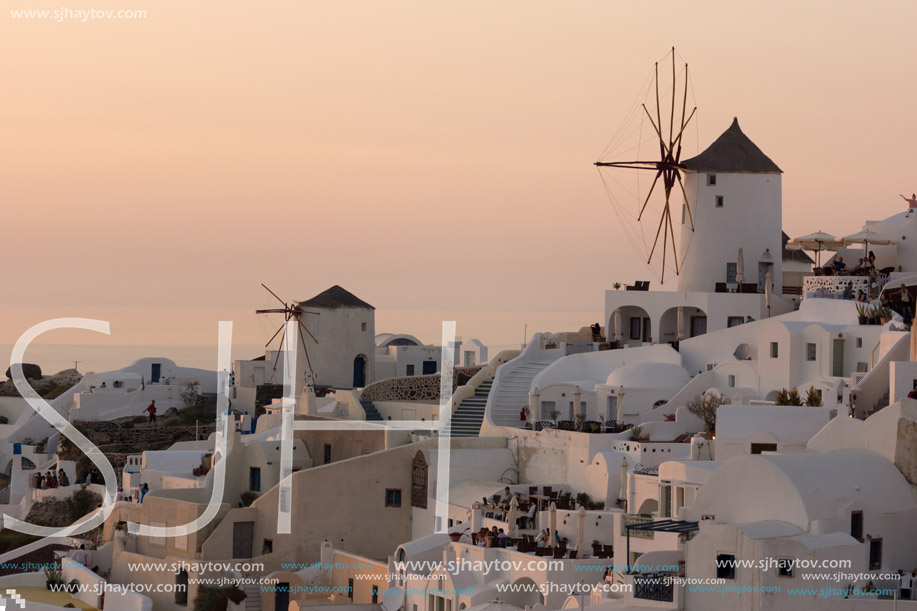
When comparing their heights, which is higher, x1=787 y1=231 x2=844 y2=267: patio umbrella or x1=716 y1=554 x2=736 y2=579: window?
x1=787 y1=231 x2=844 y2=267: patio umbrella

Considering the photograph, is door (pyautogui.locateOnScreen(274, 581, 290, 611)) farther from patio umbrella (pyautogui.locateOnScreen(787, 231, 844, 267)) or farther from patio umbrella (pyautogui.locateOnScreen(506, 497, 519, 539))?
patio umbrella (pyautogui.locateOnScreen(787, 231, 844, 267))

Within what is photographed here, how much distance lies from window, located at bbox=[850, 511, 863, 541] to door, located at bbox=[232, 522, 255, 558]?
15.2 meters

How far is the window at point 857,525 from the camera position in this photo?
2808 centimetres

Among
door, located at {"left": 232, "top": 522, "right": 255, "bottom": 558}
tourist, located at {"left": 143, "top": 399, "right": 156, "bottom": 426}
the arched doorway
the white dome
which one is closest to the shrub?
the white dome

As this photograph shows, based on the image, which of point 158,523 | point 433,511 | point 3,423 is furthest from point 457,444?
point 3,423

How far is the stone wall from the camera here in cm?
4488

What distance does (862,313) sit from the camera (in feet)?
121

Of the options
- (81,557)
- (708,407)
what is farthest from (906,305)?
(81,557)

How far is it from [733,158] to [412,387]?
10.1 meters

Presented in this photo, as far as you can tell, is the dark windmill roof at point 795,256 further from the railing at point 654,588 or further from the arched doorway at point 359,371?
the railing at point 654,588

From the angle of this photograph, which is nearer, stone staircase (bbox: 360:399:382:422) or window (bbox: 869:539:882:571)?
window (bbox: 869:539:882:571)

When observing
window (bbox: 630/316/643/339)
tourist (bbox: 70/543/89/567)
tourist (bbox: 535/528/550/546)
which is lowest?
tourist (bbox: 70/543/89/567)

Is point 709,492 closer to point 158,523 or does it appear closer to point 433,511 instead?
point 433,511

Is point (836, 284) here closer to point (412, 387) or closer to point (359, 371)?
point (412, 387)
